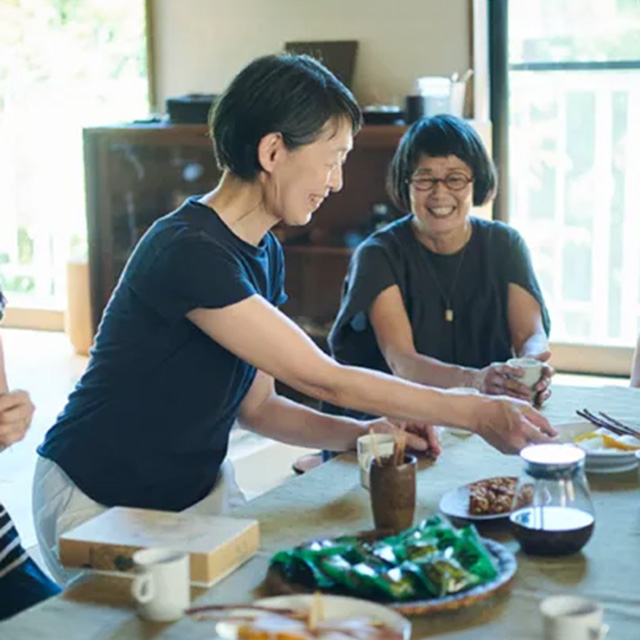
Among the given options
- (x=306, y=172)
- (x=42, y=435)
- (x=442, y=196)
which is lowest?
(x=42, y=435)

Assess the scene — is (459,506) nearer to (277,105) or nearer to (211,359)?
(211,359)

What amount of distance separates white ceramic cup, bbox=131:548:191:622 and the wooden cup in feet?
1.27

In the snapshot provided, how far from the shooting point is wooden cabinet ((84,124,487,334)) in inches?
211

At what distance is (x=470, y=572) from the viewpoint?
1.53m

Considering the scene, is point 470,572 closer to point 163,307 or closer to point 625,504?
point 625,504

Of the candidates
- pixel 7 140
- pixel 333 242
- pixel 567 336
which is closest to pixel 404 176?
pixel 333 242

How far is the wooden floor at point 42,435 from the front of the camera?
4.16 metres

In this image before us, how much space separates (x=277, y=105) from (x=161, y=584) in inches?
36.8

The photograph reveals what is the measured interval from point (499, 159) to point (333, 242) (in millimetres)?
830

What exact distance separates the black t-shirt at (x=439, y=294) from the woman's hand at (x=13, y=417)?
1155 millimetres

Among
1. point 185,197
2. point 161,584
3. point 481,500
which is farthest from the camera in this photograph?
point 185,197


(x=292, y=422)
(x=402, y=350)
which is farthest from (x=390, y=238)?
(x=292, y=422)

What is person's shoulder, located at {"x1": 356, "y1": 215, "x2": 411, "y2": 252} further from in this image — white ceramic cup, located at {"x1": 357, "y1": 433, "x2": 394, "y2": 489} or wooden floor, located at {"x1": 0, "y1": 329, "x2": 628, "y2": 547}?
wooden floor, located at {"x1": 0, "y1": 329, "x2": 628, "y2": 547}

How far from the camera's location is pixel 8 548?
1.99m
